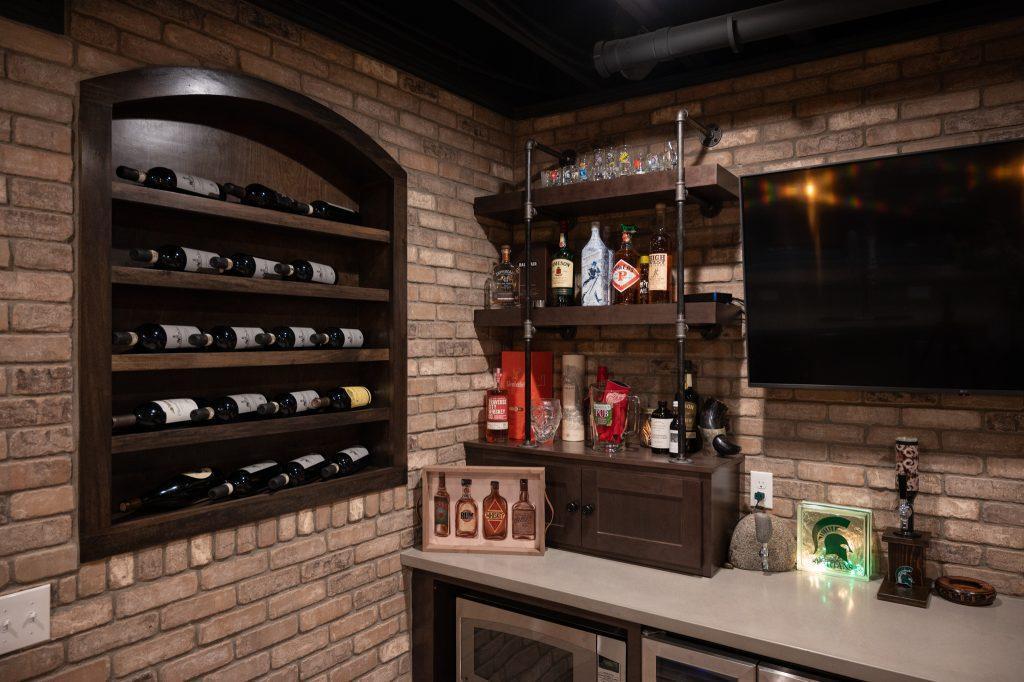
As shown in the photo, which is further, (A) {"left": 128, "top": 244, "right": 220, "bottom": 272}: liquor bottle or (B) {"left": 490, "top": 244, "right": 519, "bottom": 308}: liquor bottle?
(B) {"left": 490, "top": 244, "right": 519, "bottom": 308}: liquor bottle

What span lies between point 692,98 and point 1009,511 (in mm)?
1819

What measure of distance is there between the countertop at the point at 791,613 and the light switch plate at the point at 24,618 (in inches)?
46.0

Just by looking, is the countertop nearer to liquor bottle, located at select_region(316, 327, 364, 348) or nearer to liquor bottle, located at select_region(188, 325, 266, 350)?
liquor bottle, located at select_region(316, 327, 364, 348)

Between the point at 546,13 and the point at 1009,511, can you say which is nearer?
the point at 1009,511

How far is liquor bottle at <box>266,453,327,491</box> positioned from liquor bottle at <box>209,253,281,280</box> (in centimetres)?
62

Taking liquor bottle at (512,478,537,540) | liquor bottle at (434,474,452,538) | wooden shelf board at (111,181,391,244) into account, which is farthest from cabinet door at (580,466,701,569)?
wooden shelf board at (111,181,391,244)

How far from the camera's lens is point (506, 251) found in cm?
277

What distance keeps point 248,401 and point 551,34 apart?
5.51 ft

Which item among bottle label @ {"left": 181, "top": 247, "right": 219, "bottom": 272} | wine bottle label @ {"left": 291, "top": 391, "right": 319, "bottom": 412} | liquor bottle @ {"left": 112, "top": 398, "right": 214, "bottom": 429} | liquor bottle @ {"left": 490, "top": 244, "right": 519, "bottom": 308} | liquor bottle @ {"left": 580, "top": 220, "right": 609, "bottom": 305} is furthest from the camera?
liquor bottle @ {"left": 490, "top": 244, "right": 519, "bottom": 308}

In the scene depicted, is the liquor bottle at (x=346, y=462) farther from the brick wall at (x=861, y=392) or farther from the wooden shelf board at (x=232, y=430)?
the brick wall at (x=861, y=392)

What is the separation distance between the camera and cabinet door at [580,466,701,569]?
7.22 feet

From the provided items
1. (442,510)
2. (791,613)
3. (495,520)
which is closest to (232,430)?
(442,510)

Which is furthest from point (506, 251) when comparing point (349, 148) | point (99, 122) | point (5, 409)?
point (5, 409)

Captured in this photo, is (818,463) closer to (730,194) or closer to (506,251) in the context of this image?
(730,194)
